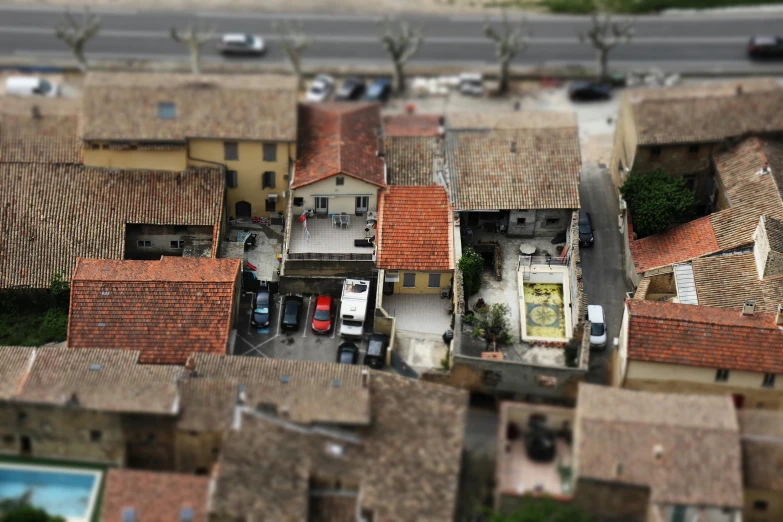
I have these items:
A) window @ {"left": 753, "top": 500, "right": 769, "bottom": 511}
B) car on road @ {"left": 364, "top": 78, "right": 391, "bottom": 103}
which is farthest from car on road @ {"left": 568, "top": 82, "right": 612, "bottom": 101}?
window @ {"left": 753, "top": 500, "right": 769, "bottom": 511}

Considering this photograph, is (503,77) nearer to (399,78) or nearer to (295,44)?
(399,78)

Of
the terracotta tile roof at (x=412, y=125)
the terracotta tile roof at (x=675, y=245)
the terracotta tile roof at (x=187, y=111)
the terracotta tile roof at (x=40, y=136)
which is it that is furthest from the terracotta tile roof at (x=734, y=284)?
the terracotta tile roof at (x=40, y=136)

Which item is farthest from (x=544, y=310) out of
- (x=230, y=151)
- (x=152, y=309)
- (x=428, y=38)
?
(x=428, y=38)

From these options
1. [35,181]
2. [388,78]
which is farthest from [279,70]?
[35,181]

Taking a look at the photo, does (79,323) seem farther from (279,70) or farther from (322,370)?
(279,70)

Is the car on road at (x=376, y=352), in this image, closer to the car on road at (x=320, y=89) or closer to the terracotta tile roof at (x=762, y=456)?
the terracotta tile roof at (x=762, y=456)
